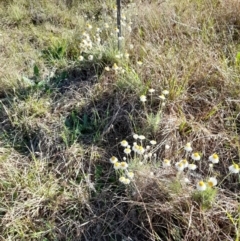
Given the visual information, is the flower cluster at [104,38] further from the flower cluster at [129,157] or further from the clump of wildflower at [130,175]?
the clump of wildflower at [130,175]

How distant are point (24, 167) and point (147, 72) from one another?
3.33 feet

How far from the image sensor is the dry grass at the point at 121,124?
1.59m

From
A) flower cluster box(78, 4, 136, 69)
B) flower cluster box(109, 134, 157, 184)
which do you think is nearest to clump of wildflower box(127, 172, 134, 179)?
flower cluster box(109, 134, 157, 184)

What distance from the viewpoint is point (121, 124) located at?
2.07m

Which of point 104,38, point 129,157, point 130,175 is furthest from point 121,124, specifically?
point 104,38

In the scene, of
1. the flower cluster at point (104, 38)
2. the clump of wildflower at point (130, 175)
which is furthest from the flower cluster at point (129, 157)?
the flower cluster at point (104, 38)

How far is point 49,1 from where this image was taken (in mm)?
3516

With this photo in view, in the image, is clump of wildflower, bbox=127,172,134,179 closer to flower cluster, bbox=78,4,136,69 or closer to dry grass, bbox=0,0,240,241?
dry grass, bbox=0,0,240,241

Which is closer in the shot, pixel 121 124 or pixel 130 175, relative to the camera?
pixel 130 175

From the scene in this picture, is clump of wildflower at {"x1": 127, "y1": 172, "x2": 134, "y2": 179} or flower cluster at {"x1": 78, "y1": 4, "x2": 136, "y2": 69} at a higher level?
flower cluster at {"x1": 78, "y1": 4, "x2": 136, "y2": 69}

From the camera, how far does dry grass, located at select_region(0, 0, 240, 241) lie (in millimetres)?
1592

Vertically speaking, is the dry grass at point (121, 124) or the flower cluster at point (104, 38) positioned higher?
the flower cluster at point (104, 38)

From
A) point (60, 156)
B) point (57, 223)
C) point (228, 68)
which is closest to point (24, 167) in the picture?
point (60, 156)

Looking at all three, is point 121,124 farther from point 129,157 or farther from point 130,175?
point 130,175
